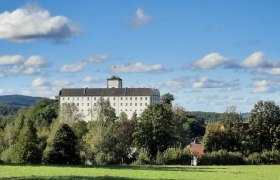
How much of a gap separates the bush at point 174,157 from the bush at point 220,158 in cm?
320

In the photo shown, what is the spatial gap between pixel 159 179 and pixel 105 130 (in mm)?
50529

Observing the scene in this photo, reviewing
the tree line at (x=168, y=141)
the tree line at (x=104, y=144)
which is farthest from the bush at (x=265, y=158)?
the tree line at (x=104, y=144)

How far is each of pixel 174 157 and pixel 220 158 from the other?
8.88m

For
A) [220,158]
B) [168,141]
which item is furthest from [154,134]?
[220,158]

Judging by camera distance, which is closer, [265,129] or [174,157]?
[174,157]

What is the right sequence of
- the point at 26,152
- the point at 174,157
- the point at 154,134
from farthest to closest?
the point at 154,134 < the point at 174,157 < the point at 26,152

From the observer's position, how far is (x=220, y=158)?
8250cm

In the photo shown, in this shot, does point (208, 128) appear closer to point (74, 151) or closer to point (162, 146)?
point (162, 146)

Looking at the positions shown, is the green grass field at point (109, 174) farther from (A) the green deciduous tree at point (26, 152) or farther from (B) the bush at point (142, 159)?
(B) the bush at point (142, 159)

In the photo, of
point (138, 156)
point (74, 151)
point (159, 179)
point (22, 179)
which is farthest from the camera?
point (138, 156)

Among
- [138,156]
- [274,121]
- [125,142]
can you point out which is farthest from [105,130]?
[274,121]

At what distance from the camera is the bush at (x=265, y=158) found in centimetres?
8450

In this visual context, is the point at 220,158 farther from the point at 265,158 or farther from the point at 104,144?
the point at 104,144

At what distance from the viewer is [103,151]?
83.4m
